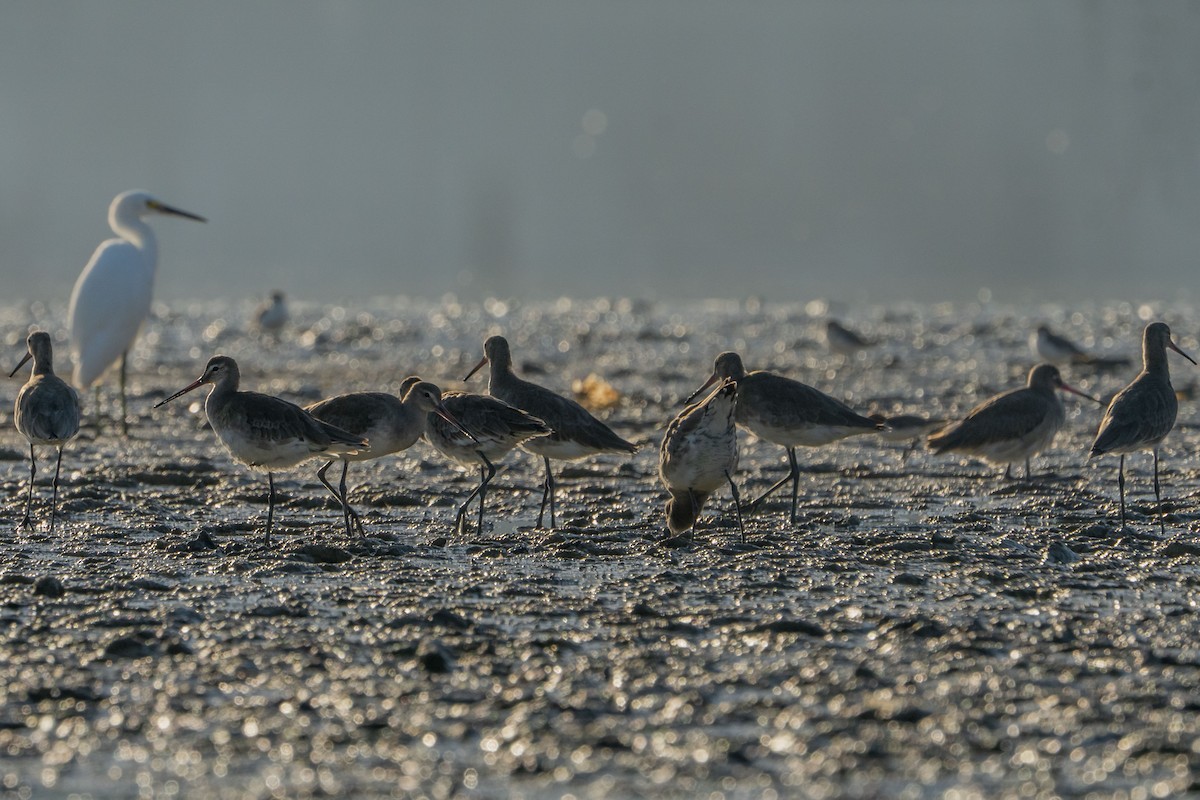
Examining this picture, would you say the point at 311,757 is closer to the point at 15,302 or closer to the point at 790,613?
the point at 790,613

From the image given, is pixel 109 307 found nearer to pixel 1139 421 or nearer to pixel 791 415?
pixel 791 415

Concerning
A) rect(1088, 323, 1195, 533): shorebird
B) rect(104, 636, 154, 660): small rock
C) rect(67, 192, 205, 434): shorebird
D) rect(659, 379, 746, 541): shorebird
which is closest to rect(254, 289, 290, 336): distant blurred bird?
rect(67, 192, 205, 434): shorebird

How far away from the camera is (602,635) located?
629cm

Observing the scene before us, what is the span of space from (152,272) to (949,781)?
40.8 ft

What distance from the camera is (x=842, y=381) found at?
16.9 m

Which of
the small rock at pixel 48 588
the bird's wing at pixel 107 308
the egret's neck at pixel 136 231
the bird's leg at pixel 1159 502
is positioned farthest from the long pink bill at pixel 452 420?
the egret's neck at pixel 136 231

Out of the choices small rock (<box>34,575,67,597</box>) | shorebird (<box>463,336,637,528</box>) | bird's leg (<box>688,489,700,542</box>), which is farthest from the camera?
shorebird (<box>463,336,637,528</box>)

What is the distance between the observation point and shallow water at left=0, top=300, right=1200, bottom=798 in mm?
4809

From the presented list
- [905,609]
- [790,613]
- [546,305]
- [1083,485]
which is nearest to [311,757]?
[790,613]

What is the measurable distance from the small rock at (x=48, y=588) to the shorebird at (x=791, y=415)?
13.8 ft

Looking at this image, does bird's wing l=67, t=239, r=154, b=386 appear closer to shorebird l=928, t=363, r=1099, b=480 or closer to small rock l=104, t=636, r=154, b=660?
shorebird l=928, t=363, r=1099, b=480

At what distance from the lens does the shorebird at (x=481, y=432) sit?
354 inches

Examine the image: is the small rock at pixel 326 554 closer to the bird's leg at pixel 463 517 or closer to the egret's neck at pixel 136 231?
the bird's leg at pixel 463 517

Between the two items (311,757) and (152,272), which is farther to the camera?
(152,272)
